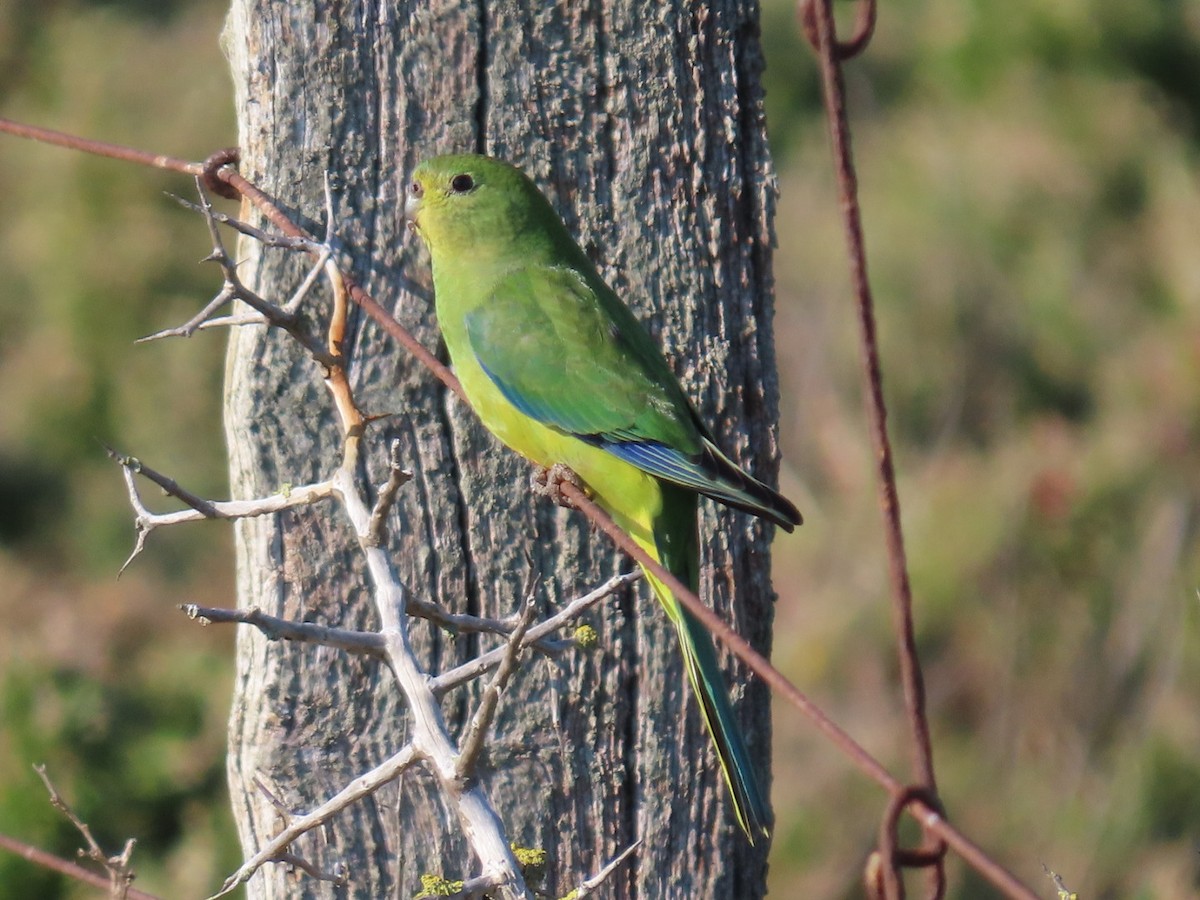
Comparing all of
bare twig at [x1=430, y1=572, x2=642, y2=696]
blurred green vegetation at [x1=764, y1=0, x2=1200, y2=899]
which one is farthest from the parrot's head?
blurred green vegetation at [x1=764, y1=0, x2=1200, y2=899]

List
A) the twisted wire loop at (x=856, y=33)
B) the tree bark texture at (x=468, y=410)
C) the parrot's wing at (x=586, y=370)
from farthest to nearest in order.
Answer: the parrot's wing at (x=586, y=370) < the tree bark texture at (x=468, y=410) < the twisted wire loop at (x=856, y=33)

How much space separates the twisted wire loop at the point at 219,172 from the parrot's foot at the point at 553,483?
0.77 m

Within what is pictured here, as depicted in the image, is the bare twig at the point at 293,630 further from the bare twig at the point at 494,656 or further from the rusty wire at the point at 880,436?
the rusty wire at the point at 880,436

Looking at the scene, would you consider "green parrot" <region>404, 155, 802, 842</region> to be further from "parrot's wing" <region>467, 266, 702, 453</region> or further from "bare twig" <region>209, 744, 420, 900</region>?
"bare twig" <region>209, 744, 420, 900</region>

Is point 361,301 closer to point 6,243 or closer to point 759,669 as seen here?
point 759,669

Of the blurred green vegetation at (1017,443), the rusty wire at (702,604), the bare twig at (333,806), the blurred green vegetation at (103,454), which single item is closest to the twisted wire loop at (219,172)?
the rusty wire at (702,604)

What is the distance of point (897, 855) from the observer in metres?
1.49

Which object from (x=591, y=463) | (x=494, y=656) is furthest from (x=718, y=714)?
(x=494, y=656)

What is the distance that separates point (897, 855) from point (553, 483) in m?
1.18

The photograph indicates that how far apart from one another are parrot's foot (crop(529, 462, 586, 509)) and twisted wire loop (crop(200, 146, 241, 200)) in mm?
769

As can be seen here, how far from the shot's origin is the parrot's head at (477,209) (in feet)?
8.36

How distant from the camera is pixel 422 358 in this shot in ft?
7.39

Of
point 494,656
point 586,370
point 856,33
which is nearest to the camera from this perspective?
point 856,33

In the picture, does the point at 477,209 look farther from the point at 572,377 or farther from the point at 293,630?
the point at 293,630
